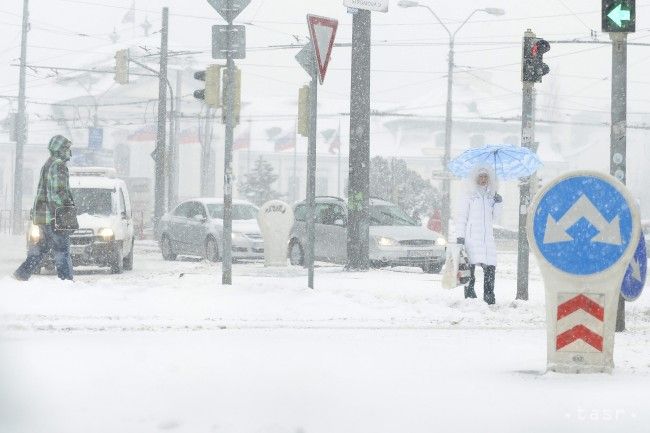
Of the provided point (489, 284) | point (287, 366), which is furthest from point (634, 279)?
point (489, 284)

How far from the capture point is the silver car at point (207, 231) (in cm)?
2573

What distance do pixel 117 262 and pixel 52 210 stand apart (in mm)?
6163

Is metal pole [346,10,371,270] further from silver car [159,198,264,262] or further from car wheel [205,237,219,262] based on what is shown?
car wheel [205,237,219,262]

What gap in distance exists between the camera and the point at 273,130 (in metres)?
Result: 106

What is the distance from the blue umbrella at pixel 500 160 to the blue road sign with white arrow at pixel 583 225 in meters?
7.56

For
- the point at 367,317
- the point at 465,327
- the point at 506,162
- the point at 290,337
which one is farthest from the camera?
the point at 506,162

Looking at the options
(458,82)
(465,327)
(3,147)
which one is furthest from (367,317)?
(458,82)

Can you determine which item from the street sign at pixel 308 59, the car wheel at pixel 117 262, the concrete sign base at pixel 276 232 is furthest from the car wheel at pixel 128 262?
the street sign at pixel 308 59

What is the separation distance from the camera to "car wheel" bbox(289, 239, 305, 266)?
2402 cm

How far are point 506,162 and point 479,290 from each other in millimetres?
2419

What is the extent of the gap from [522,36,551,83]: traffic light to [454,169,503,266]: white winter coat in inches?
47.2

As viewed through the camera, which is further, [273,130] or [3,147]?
[273,130]

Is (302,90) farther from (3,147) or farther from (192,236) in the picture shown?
(3,147)

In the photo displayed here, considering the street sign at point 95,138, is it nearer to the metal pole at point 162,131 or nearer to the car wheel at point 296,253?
the metal pole at point 162,131
